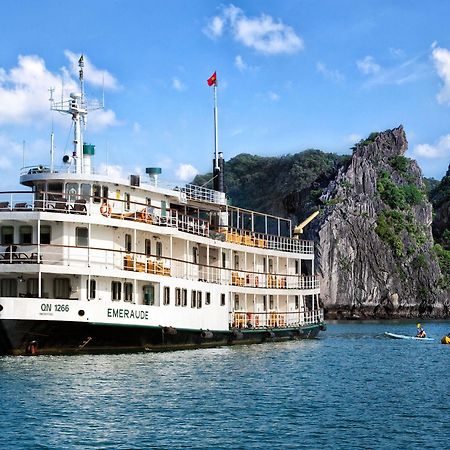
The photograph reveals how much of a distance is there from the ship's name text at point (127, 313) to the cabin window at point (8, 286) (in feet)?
14.8

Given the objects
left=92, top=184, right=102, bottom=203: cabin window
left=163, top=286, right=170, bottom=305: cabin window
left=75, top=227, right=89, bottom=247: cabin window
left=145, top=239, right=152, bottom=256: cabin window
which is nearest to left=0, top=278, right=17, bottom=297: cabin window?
left=75, top=227, right=89, bottom=247: cabin window

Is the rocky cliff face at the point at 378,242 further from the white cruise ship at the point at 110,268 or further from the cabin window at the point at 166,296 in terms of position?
the cabin window at the point at 166,296

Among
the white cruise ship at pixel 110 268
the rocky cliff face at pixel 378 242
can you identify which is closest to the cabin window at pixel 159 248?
the white cruise ship at pixel 110 268

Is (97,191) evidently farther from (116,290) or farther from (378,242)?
(378,242)

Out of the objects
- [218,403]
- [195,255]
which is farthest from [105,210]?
[218,403]

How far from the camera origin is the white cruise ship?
1414 inches

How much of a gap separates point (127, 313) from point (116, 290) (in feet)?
4.74

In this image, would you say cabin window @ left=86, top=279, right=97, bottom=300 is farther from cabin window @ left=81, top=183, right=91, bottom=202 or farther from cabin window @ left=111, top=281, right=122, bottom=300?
cabin window @ left=81, top=183, right=91, bottom=202

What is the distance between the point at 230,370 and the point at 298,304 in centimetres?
2185

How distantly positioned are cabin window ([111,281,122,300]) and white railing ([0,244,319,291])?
0.71 metres

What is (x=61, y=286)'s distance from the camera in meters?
37.6

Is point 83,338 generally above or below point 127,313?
below

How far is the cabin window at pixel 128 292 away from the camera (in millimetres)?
39125

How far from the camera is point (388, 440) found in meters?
21.8
